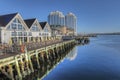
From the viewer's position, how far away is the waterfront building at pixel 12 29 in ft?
86.3

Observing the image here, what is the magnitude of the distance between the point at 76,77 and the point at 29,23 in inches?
951

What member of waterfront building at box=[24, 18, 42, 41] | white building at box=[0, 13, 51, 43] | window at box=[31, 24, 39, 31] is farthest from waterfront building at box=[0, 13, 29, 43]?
window at box=[31, 24, 39, 31]

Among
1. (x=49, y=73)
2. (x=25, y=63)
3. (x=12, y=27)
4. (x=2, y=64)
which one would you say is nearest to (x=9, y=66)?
(x=2, y=64)

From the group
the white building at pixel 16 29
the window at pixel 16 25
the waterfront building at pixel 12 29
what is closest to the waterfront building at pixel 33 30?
the white building at pixel 16 29

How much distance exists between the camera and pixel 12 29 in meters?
28.3

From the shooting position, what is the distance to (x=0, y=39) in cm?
2580

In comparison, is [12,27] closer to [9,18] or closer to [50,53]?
[9,18]

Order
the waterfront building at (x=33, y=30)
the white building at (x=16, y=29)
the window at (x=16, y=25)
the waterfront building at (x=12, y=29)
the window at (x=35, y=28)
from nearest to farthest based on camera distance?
1. the waterfront building at (x=12, y=29)
2. the white building at (x=16, y=29)
3. the window at (x=16, y=25)
4. the waterfront building at (x=33, y=30)
5. the window at (x=35, y=28)

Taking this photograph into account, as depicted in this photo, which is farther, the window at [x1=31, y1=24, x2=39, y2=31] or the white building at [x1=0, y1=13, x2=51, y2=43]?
the window at [x1=31, y1=24, x2=39, y2=31]

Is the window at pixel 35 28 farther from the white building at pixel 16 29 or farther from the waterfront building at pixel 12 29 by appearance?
the waterfront building at pixel 12 29

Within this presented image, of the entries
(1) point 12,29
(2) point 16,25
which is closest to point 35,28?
(2) point 16,25

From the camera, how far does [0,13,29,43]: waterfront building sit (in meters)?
26.3

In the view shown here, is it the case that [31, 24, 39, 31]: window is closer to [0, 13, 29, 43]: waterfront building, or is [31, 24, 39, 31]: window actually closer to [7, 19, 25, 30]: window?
[0, 13, 29, 43]: waterfront building

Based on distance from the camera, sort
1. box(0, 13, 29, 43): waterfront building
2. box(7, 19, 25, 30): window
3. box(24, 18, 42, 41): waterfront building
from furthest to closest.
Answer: box(24, 18, 42, 41): waterfront building, box(7, 19, 25, 30): window, box(0, 13, 29, 43): waterfront building
